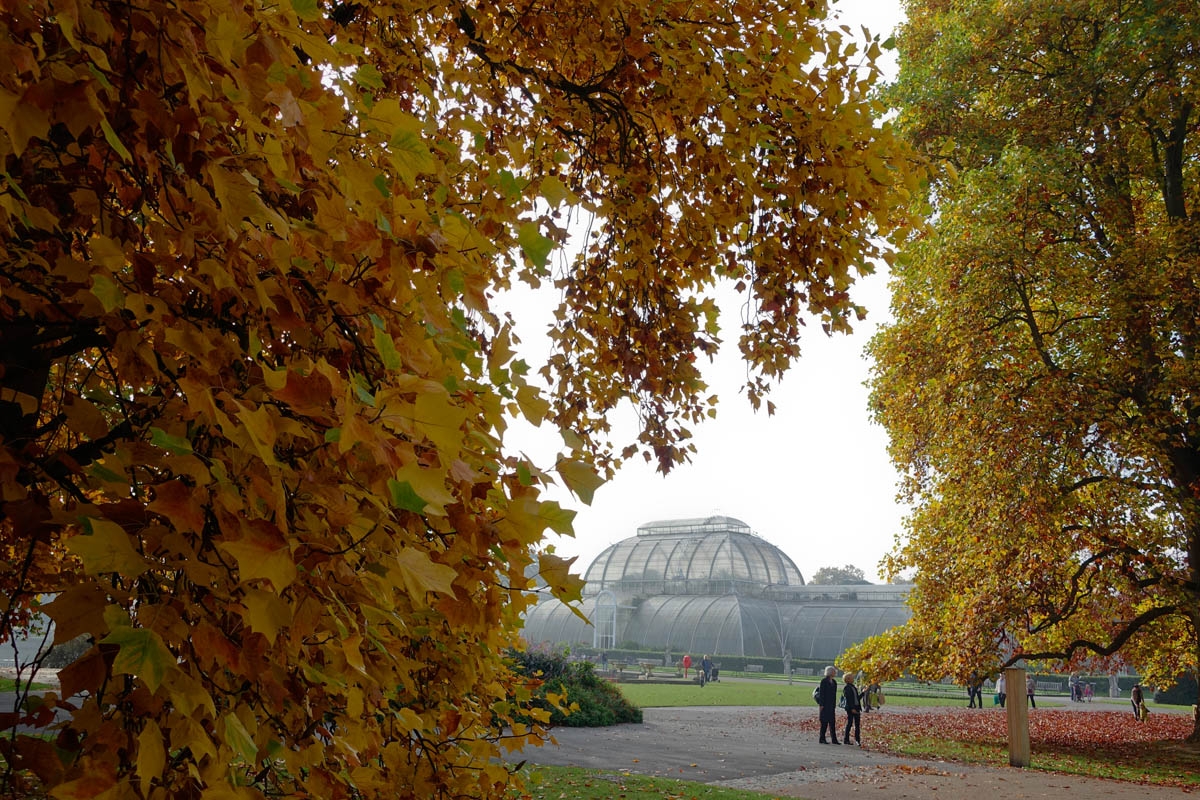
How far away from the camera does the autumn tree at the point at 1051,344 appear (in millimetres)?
12422

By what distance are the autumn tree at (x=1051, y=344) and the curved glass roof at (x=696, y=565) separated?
3355 cm

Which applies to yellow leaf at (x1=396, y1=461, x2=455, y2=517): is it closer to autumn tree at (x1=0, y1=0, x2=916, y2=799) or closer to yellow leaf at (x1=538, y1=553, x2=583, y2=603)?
autumn tree at (x1=0, y1=0, x2=916, y2=799)

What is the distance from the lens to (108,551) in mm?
1126

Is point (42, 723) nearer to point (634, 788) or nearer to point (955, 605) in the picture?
point (634, 788)

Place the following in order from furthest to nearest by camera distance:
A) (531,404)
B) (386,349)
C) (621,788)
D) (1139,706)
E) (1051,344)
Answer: (1139,706) < (1051,344) < (621,788) < (531,404) < (386,349)

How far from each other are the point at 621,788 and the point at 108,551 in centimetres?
839

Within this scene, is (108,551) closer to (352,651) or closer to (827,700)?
(352,651)

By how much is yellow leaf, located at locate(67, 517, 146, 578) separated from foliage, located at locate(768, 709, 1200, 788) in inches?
504

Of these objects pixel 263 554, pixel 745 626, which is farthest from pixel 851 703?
pixel 745 626

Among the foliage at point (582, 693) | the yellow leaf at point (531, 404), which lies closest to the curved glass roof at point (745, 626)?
the foliage at point (582, 693)

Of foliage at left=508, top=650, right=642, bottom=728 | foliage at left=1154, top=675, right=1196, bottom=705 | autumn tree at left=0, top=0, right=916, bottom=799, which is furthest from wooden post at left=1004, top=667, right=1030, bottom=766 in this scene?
foliage at left=1154, top=675, right=1196, bottom=705

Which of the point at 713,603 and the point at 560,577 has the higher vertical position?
the point at 713,603

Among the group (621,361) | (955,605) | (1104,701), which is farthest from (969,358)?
(1104,701)

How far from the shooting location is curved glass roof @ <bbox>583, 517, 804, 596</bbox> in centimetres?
4809
